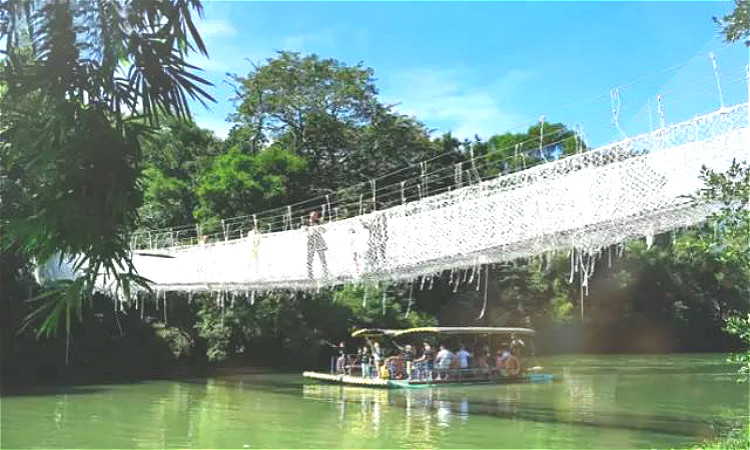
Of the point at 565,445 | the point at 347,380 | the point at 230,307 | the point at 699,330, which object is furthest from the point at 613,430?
the point at 699,330

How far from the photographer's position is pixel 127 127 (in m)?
1.44

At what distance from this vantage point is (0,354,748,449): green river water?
640 centimetres

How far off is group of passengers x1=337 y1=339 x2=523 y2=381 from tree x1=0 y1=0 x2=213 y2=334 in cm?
954

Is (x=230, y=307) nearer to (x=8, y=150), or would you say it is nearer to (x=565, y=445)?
Result: (x=565, y=445)

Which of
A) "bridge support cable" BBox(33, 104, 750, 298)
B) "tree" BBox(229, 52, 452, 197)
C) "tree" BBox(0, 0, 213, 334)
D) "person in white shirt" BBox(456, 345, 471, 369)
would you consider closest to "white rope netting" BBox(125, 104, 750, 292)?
"bridge support cable" BBox(33, 104, 750, 298)

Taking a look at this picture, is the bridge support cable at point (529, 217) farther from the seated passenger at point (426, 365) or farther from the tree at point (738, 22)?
the seated passenger at point (426, 365)

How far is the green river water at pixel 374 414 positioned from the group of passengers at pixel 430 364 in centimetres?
47

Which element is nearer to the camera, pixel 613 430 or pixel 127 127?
pixel 127 127

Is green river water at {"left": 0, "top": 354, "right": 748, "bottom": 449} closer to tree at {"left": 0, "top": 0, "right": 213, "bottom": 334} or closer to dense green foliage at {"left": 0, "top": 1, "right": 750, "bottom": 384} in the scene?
dense green foliage at {"left": 0, "top": 1, "right": 750, "bottom": 384}

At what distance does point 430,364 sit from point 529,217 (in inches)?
242

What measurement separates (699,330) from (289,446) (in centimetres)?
1752

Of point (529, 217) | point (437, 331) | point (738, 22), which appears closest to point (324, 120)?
point (437, 331)

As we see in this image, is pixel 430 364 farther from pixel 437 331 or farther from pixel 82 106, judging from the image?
pixel 82 106

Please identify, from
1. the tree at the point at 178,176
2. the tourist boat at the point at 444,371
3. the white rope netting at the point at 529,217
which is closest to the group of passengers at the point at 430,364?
the tourist boat at the point at 444,371
